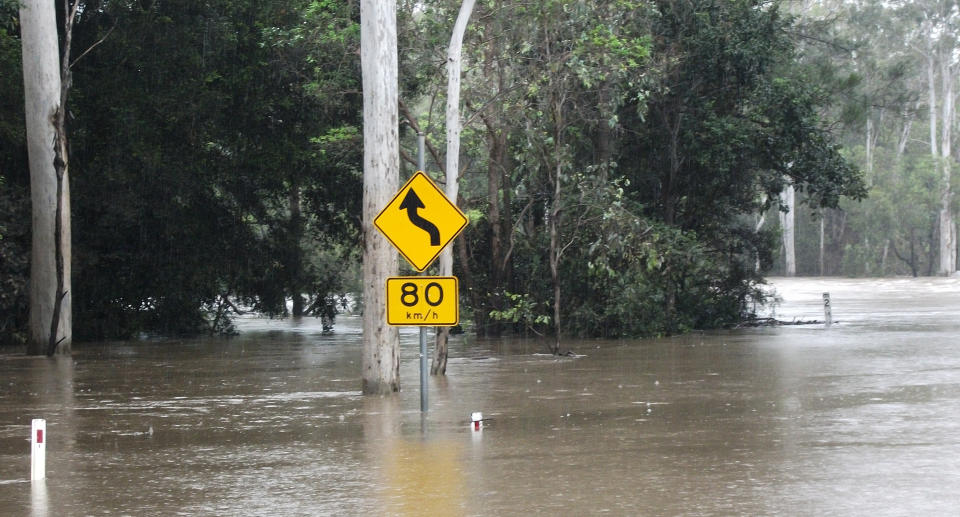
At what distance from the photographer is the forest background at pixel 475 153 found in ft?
84.2

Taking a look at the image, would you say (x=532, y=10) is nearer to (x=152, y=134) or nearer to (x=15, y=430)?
(x=152, y=134)

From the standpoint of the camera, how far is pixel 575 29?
2480cm

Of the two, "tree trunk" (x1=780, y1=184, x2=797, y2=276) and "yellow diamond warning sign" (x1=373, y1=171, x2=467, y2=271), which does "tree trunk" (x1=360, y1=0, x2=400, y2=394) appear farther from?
"tree trunk" (x1=780, y1=184, x2=797, y2=276)

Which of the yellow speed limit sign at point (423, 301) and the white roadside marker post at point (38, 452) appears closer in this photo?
the white roadside marker post at point (38, 452)

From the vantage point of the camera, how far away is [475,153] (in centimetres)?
2981

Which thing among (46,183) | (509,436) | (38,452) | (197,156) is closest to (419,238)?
(509,436)

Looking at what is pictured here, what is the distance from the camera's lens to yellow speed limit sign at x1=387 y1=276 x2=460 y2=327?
13734mm

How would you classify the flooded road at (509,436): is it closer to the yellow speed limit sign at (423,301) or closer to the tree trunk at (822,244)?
the yellow speed limit sign at (423,301)

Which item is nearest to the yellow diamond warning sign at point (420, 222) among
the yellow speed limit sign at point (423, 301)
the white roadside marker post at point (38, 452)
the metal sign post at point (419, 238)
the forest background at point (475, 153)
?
the metal sign post at point (419, 238)

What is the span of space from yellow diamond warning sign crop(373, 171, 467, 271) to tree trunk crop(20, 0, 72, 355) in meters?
15.0

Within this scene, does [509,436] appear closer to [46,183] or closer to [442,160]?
[442,160]

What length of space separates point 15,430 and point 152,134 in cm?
1751

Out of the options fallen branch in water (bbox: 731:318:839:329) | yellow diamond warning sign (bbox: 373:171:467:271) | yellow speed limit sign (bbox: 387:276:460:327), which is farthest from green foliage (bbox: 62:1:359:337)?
yellow speed limit sign (bbox: 387:276:460:327)

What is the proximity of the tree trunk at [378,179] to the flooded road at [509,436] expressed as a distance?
575mm
